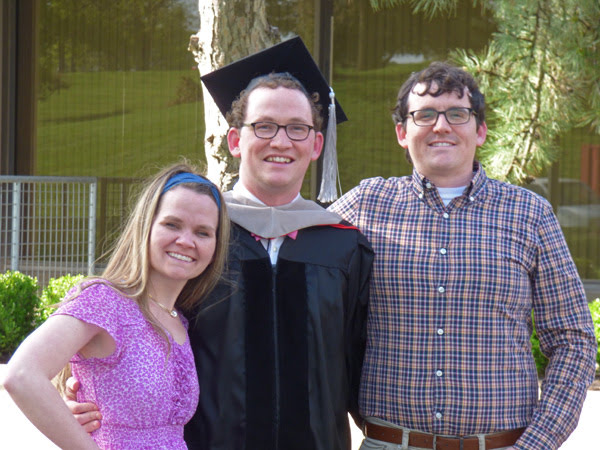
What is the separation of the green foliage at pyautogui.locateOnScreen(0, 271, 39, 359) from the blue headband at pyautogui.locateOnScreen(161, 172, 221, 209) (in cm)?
457

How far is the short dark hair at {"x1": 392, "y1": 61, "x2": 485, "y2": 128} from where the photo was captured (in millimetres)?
2730

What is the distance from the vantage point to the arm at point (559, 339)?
102 inches

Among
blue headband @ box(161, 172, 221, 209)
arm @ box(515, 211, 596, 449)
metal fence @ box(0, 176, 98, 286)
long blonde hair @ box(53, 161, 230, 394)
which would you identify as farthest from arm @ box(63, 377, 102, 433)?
metal fence @ box(0, 176, 98, 286)

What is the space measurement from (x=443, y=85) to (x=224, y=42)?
2856 millimetres

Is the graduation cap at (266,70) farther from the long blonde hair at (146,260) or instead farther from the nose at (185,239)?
the nose at (185,239)

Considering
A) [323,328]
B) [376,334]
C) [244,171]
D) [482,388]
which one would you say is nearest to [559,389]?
[482,388]

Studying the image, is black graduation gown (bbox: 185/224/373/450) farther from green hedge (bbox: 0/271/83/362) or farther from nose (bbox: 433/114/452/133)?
green hedge (bbox: 0/271/83/362)

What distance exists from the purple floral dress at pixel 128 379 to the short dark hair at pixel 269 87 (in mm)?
775

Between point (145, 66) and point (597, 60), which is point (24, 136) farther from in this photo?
point (597, 60)

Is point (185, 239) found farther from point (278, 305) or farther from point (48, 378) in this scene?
point (48, 378)

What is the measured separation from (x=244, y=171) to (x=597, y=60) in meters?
3.11

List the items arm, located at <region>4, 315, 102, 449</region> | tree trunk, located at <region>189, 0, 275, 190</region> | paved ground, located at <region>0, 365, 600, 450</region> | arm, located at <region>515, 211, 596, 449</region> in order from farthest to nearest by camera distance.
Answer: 1. tree trunk, located at <region>189, 0, 275, 190</region>
2. paved ground, located at <region>0, 365, 600, 450</region>
3. arm, located at <region>515, 211, 596, 449</region>
4. arm, located at <region>4, 315, 102, 449</region>

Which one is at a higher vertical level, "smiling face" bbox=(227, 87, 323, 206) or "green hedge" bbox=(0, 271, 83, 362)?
"smiling face" bbox=(227, 87, 323, 206)

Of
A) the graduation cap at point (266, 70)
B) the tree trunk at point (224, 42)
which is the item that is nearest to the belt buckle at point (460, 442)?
the graduation cap at point (266, 70)
